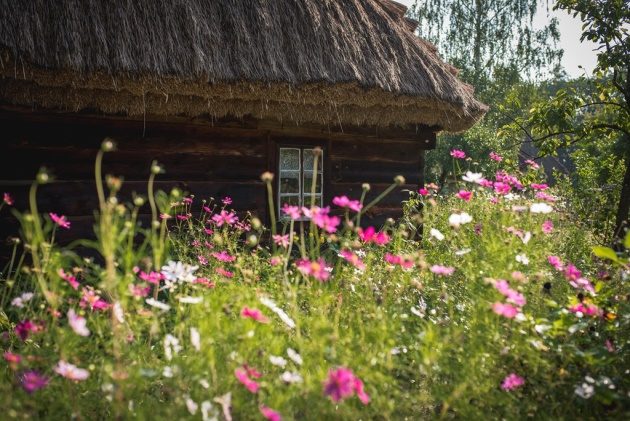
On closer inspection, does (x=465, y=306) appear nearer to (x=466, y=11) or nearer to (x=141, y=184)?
(x=141, y=184)

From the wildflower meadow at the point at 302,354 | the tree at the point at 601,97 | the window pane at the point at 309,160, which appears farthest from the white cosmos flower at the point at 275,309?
the tree at the point at 601,97

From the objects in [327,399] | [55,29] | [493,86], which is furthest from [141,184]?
[493,86]

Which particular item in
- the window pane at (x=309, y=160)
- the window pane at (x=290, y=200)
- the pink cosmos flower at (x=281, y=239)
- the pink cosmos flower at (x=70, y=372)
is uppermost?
the window pane at (x=309, y=160)

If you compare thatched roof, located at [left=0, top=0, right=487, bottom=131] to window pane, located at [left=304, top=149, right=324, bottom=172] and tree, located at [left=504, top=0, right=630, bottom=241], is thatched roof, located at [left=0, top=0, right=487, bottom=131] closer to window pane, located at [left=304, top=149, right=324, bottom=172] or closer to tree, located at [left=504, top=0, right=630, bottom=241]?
window pane, located at [left=304, top=149, right=324, bottom=172]

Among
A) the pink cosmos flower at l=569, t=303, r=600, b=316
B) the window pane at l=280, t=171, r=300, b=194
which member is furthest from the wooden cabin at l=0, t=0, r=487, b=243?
the pink cosmos flower at l=569, t=303, r=600, b=316

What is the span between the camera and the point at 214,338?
1.94m

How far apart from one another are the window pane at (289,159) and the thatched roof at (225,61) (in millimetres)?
482

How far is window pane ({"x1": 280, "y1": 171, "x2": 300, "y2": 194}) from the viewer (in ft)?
18.7

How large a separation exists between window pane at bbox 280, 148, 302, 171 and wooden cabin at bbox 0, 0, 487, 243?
0.01 meters

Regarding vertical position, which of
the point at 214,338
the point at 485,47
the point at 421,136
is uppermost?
the point at 485,47

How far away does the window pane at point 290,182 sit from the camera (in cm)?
570

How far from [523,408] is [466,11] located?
53.0ft

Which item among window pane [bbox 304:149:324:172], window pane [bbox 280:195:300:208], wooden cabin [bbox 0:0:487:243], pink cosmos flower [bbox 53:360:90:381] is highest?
wooden cabin [bbox 0:0:487:243]

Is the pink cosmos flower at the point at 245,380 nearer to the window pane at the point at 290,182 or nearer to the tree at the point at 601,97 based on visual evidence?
the window pane at the point at 290,182
